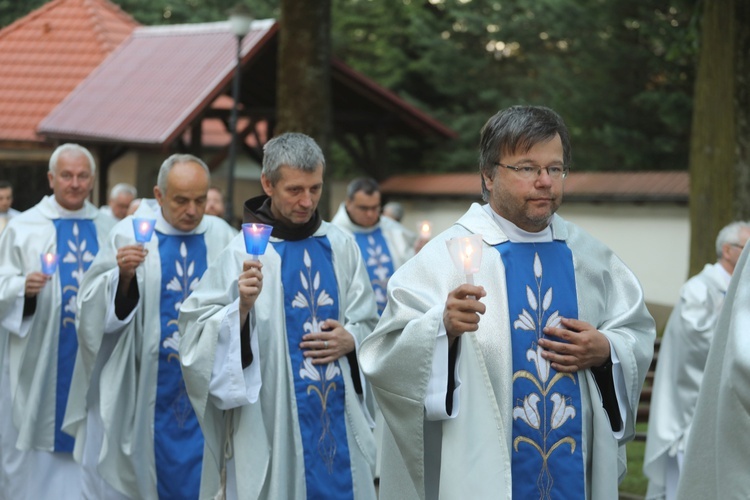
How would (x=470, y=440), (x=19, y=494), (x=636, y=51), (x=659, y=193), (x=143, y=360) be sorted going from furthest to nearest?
(x=636, y=51)
(x=659, y=193)
(x=19, y=494)
(x=143, y=360)
(x=470, y=440)

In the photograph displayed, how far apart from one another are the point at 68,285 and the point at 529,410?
464 centimetres

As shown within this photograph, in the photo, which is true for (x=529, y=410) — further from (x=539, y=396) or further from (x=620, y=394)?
(x=620, y=394)

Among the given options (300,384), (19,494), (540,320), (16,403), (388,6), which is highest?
(388,6)

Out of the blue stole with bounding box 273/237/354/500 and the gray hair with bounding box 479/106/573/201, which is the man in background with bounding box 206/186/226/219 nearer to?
Answer: the blue stole with bounding box 273/237/354/500

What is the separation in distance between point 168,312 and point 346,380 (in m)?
1.63

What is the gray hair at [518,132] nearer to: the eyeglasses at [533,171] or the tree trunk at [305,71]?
the eyeglasses at [533,171]

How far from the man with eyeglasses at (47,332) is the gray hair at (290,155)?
2.70m

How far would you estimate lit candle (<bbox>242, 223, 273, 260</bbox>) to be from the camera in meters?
5.19

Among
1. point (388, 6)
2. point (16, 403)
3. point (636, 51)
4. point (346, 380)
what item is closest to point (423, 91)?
point (388, 6)

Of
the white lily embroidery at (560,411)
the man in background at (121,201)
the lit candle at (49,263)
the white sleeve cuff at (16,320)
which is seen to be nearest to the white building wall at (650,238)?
the man in background at (121,201)

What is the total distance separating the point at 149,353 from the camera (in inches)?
282

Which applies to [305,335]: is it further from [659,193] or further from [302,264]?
[659,193]

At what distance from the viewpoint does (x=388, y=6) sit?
34.4 m

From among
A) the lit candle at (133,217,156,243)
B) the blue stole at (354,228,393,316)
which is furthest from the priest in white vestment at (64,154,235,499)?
the blue stole at (354,228,393,316)
